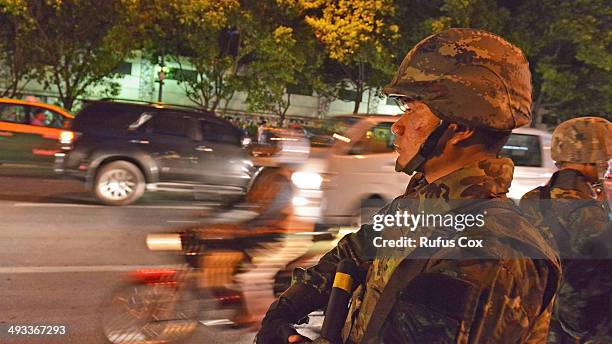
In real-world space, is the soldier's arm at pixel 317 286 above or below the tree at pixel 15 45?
below

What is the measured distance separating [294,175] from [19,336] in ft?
10.6

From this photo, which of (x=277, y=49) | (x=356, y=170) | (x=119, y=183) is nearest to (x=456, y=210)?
(x=356, y=170)

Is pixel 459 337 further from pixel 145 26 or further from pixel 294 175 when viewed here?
pixel 145 26

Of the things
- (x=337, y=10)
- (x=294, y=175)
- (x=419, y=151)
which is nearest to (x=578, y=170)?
(x=419, y=151)

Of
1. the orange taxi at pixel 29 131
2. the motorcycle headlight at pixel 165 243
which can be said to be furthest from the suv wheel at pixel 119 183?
the motorcycle headlight at pixel 165 243

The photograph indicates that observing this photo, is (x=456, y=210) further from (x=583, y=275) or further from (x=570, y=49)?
(x=570, y=49)

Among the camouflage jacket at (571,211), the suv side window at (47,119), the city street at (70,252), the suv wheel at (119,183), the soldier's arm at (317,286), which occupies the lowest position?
the city street at (70,252)

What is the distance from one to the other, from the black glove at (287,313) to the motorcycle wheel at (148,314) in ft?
7.46

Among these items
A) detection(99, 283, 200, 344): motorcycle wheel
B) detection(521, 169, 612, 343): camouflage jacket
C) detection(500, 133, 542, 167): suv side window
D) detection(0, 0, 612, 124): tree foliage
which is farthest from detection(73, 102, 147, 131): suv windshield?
detection(0, 0, 612, 124): tree foliage

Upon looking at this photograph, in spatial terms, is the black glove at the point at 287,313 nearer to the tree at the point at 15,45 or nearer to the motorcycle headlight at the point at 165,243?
the motorcycle headlight at the point at 165,243

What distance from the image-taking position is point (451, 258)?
1.02m

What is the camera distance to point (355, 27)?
61.2 feet

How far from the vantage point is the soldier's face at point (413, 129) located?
121cm

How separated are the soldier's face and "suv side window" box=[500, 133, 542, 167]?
25.1 feet
